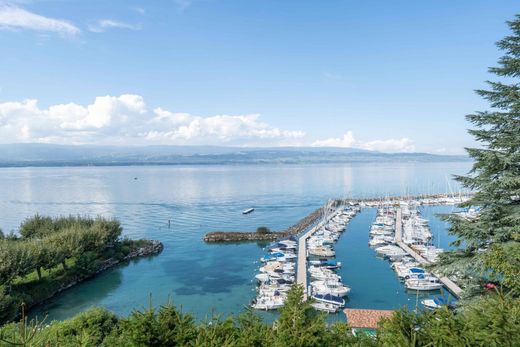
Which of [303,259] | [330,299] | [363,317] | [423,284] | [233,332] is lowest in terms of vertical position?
[303,259]

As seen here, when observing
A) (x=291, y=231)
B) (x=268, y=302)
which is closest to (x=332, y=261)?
(x=268, y=302)

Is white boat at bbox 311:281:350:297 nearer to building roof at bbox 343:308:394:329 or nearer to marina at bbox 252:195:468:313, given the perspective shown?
marina at bbox 252:195:468:313

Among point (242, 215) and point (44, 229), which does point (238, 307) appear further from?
point (242, 215)

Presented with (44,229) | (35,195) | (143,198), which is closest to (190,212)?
(143,198)

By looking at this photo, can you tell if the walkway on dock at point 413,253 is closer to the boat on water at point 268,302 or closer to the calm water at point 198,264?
the calm water at point 198,264

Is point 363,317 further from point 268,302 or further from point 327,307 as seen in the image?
point 268,302

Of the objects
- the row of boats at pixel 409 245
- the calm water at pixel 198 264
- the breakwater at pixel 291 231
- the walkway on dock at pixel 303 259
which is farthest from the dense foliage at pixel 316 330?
the breakwater at pixel 291 231
